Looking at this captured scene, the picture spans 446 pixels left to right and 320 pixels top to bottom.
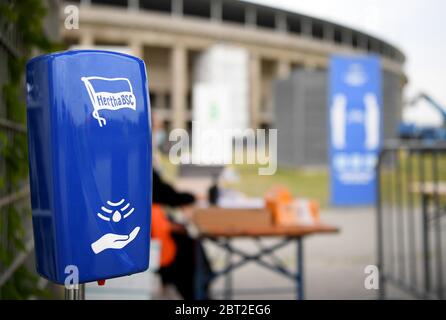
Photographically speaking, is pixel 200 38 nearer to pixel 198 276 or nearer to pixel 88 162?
pixel 198 276

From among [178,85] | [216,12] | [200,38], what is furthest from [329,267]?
[216,12]

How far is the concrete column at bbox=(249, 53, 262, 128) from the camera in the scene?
44.4m

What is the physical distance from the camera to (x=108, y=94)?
1.07m

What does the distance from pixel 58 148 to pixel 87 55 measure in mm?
205

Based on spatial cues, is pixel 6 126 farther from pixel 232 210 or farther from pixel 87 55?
pixel 87 55

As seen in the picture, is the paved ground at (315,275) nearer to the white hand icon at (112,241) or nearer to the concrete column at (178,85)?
the white hand icon at (112,241)

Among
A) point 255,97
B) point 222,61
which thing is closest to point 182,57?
point 255,97

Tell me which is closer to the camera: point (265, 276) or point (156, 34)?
point (265, 276)

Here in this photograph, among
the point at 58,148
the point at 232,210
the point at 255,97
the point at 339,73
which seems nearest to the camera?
the point at 58,148

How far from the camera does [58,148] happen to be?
1019 mm

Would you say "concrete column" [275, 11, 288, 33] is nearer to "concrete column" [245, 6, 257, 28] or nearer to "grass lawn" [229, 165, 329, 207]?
"concrete column" [245, 6, 257, 28]

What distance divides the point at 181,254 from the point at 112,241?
2707mm
